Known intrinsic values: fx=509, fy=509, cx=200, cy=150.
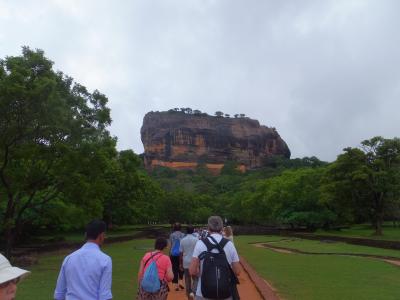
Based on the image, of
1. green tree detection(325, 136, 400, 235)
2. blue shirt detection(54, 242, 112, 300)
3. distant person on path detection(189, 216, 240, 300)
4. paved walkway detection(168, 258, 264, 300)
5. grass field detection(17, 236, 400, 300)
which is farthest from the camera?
green tree detection(325, 136, 400, 235)

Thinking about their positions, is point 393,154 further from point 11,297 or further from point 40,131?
point 11,297

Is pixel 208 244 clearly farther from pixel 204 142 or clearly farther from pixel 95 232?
pixel 204 142

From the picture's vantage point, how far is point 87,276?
4297 millimetres

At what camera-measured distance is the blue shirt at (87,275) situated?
14.1 feet

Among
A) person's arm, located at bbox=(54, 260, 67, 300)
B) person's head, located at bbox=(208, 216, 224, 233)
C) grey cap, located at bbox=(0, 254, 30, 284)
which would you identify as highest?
person's head, located at bbox=(208, 216, 224, 233)

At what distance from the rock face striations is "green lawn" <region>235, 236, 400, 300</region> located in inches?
4959

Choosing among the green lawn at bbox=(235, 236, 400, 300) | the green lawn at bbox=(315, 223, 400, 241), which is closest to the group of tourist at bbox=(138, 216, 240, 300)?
the green lawn at bbox=(235, 236, 400, 300)

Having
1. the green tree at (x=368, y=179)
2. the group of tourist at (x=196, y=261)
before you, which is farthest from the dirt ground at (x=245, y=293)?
the green tree at (x=368, y=179)

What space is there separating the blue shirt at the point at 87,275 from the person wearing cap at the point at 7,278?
5.59ft

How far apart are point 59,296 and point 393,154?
37.1 meters

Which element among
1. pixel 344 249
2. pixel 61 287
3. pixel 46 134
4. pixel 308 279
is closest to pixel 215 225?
pixel 61 287

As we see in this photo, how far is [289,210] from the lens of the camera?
49.2 m

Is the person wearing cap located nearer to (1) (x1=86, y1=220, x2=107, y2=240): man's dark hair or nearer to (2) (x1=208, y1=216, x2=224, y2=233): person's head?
(1) (x1=86, y1=220, x2=107, y2=240): man's dark hair

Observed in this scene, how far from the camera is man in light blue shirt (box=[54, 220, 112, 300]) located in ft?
14.1
